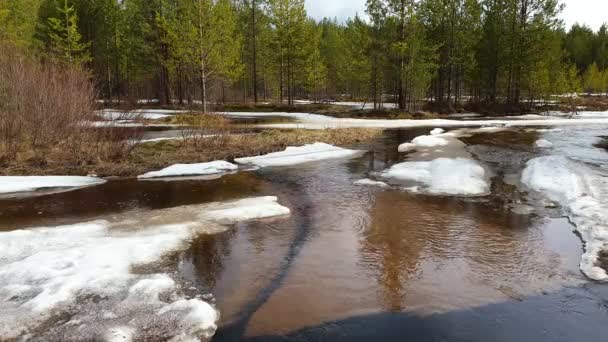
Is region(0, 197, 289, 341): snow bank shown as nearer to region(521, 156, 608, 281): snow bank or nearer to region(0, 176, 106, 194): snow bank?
region(0, 176, 106, 194): snow bank

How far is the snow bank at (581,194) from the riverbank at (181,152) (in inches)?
323

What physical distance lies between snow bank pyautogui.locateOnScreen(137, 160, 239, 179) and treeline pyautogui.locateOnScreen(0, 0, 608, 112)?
46.0ft

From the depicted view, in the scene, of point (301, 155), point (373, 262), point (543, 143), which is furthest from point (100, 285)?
point (543, 143)

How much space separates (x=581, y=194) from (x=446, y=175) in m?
3.14

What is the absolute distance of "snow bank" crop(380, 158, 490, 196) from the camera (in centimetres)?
1046

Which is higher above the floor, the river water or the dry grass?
the dry grass

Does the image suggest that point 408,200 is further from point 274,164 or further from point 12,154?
point 12,154

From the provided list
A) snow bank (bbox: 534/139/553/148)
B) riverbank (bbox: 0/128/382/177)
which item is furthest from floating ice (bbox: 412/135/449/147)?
snow bank (bbox: 534/139/553/148)

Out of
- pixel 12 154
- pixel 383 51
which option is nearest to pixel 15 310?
pixel 12 154

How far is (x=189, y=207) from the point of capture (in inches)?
359

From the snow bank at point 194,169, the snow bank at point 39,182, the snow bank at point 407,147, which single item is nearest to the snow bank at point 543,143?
the snow bank at point 407,147

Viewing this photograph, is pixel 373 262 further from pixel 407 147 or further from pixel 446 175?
pixel 407 147

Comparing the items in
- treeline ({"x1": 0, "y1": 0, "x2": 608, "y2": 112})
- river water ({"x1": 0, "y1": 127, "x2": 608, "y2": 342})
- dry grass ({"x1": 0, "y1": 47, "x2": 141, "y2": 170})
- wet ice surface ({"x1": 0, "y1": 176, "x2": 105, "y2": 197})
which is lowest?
river water ({"x1": 0, "y1": 127, "x2": 608, "y2": 342})

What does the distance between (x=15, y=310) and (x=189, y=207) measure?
4.49m
